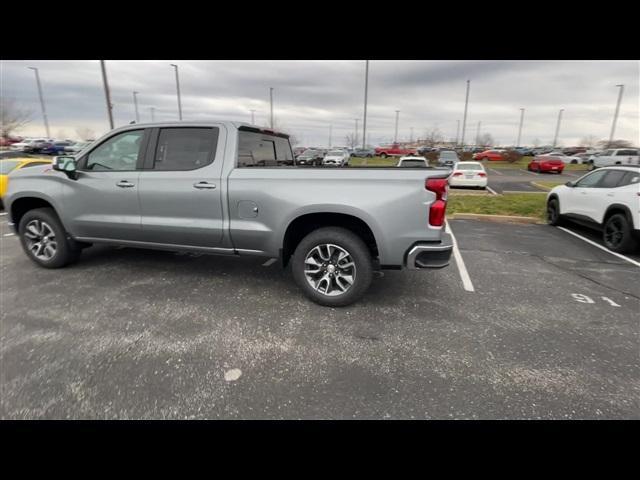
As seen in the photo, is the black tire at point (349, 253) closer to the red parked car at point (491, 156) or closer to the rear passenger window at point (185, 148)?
the rear passenger window at point (185, 148)

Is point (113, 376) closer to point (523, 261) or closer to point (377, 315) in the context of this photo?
point (377, 315)

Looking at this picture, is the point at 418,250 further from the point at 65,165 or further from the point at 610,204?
the point at 610,204

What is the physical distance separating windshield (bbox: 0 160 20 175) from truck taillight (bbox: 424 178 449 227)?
34.6ft

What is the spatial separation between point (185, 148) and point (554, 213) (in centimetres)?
814

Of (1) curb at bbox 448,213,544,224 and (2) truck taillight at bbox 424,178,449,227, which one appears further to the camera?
(1) curb at bbox 448,213,544,224

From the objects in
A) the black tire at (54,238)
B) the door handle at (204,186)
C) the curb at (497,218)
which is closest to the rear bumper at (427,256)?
the door handle at (204,186)

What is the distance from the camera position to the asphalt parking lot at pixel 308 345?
2.27 m

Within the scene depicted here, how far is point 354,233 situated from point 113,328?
256cm

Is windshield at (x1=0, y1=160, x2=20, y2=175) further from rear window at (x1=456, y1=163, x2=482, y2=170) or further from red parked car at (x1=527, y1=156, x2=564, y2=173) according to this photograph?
red parked car at (x1=527, y1=156, x2=564, y2=173)

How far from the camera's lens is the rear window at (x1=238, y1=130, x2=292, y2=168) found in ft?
13.0

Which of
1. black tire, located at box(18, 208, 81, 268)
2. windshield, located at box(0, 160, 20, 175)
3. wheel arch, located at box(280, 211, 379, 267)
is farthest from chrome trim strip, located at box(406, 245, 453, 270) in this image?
windshield, located at box(0, 160, 20, 175)

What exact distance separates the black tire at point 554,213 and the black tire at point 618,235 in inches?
60.2
